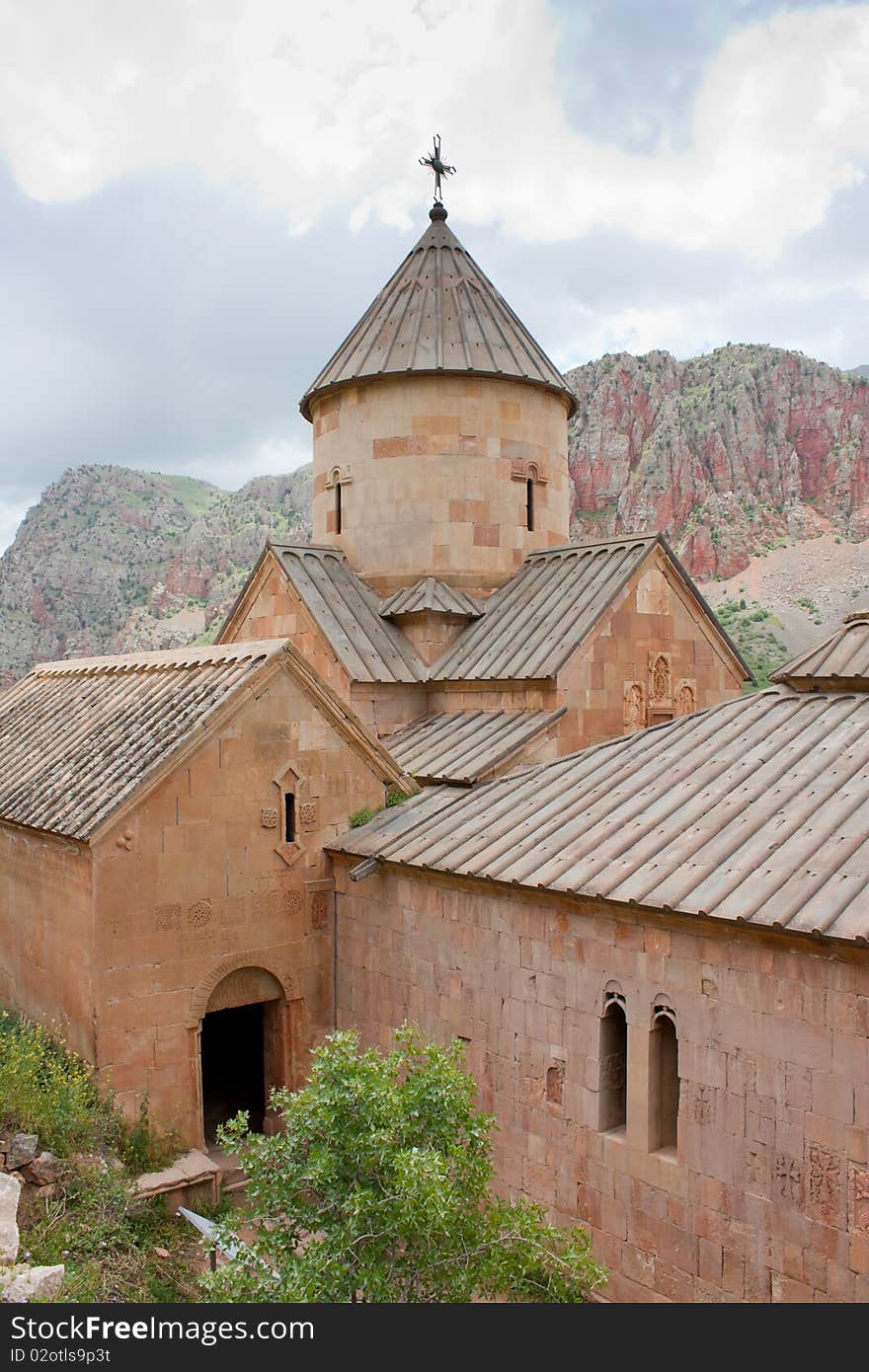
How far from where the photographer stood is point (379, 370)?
11891 millimetres

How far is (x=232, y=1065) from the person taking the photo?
34.2 feet

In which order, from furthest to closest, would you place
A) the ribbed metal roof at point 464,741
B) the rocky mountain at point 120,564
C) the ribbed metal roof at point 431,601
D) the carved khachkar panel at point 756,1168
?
the rocky mountain at point 120,564
the ribbed metal roof at point 431,601
the ribbed metal roof at point 464,741
the carved khachkar panel at point 756,1168

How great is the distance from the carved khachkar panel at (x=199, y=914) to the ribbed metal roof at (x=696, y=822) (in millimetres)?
1241

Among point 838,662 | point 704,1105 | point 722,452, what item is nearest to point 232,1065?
point 704,1105

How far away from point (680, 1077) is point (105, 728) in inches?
228

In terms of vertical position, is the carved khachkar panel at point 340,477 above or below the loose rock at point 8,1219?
above

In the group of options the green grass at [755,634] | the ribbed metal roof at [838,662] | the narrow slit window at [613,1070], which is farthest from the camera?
the green grass at [755,634]

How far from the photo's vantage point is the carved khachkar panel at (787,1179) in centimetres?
545

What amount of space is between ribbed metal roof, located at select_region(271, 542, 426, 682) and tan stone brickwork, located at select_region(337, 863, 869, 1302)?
130 inches

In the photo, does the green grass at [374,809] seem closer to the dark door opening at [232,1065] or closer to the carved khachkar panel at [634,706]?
the dark door opening at [232,1065]

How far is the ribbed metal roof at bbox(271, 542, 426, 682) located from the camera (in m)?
10.9

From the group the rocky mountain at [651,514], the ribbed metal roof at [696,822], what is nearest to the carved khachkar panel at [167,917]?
the ribbed metal roof at [696,822]

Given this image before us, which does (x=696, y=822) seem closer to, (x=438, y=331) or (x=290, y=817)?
(x=290, y=817)

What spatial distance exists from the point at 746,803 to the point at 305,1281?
379 cm
